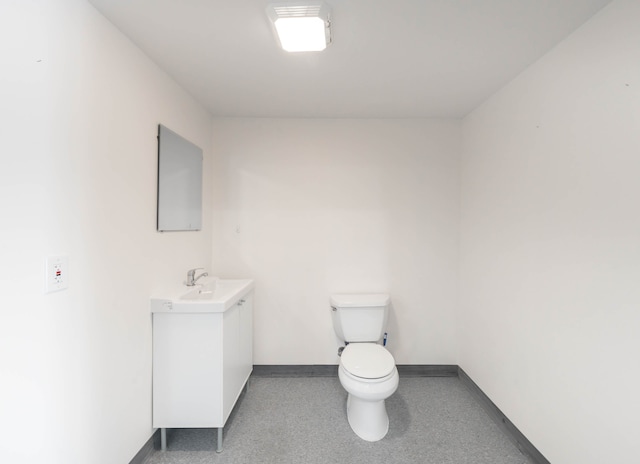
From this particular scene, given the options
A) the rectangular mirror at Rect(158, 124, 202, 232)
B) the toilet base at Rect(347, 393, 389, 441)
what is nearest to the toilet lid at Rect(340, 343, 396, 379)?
the toilet base at Rect(347, 393, 389, 441)

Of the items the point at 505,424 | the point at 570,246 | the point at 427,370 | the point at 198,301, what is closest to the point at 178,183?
the point at 198,301

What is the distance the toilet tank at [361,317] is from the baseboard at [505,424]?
0.82 meters

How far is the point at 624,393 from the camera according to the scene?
45.0 inches

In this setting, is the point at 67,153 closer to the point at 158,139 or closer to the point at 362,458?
the point at 158,139

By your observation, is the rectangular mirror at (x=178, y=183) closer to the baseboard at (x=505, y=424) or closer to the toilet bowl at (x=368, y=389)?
the toilet bowl at (x=368, y=389)

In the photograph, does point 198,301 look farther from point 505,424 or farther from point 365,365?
point 505,424

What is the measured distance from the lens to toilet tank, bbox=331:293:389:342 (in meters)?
2.31

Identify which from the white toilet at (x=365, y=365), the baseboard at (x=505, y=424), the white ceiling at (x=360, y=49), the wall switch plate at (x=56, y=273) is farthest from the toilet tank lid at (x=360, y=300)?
the wall switch plate at (x=56, y=273)

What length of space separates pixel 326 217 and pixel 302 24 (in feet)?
4.84

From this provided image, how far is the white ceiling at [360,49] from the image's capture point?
124 cm

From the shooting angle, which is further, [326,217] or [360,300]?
[326,217]

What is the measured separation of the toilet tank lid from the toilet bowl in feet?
1.42

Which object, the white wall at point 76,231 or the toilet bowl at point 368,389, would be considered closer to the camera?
the white wall at point 76,231

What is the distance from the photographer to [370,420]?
1808mm
